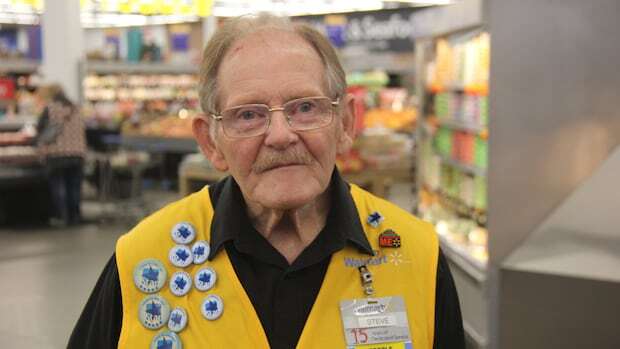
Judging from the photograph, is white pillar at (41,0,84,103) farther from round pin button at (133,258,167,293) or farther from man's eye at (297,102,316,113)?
man's eye at (297,102,316,113)

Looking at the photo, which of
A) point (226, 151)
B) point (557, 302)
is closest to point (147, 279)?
point (226, 151)

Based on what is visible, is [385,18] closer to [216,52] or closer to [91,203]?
[91,203]

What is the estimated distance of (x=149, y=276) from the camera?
1.64m

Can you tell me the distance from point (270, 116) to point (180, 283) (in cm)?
42

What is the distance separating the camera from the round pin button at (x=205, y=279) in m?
1.62

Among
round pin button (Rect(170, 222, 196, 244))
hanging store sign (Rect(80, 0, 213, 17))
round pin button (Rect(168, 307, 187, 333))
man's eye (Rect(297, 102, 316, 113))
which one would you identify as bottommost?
round pin button (Rect(168, 307, 187, 333))

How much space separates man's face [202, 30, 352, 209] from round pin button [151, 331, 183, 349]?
0.33m

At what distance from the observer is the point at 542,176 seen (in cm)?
434

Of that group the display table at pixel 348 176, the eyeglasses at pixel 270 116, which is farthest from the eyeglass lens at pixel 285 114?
the display table at pixel 348 176

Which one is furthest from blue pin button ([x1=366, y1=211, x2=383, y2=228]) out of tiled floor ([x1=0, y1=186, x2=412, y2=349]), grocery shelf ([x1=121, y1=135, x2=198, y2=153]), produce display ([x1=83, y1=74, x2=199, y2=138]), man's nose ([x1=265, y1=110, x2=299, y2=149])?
produce display ([x1=83, y1=74, x2=199, y2=138])

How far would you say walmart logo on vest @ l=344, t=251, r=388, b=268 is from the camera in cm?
166

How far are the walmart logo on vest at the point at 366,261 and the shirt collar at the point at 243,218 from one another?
0.06ft

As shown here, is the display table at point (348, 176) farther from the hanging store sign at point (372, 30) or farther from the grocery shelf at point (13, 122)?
the hanging store sign at point (372, 30)

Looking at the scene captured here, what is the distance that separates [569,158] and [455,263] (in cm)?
127
